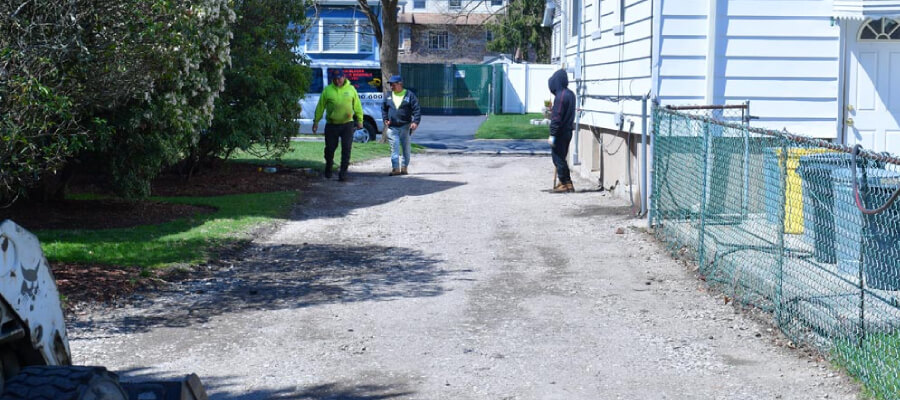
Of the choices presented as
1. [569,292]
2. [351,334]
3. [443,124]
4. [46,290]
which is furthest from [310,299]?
[443,124]

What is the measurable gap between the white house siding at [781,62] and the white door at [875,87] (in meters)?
0.29

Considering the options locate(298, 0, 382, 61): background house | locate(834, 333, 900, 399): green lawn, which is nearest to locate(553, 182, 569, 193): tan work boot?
locate(834, 333, 900, 399): green lawn

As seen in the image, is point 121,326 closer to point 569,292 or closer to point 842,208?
point 569,292

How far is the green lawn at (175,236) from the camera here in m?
10.1

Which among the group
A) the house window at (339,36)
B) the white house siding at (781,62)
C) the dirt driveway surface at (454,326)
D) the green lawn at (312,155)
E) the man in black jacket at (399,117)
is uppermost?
the house window at (339,36)

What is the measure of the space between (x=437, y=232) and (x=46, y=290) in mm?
8688

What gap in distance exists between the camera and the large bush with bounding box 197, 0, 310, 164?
16.1 meters

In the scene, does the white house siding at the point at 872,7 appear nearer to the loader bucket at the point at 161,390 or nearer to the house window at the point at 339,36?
the loader bucket at the point at 161,390

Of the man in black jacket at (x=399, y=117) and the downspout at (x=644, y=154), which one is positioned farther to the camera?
the man in black jacket at (x=399, y=117)

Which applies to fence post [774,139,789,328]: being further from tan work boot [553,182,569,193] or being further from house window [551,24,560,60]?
house window [551,24,560,60]

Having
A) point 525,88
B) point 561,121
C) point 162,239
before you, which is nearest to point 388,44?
point 561,121

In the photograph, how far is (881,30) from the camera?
13234mm

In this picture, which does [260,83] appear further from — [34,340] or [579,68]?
[34,340]

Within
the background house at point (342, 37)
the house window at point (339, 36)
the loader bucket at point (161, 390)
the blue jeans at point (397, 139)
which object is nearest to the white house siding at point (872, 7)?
the blue jeans at point (397, 139)
